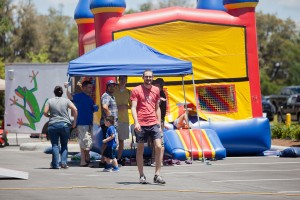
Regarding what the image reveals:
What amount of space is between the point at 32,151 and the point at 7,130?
268 centimetres

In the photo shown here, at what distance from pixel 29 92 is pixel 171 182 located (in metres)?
13.2

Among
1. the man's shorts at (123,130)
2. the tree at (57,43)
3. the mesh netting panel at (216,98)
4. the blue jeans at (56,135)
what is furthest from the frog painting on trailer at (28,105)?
the tree at (57,43)

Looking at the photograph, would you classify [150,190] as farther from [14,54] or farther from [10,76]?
[14,54]

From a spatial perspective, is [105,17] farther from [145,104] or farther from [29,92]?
[145,104]

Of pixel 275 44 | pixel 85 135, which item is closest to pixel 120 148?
pixel 85 135

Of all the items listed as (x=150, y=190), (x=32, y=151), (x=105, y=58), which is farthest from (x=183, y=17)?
(x=150, y=190)

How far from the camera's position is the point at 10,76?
27.3m

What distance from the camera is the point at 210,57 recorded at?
22.4m

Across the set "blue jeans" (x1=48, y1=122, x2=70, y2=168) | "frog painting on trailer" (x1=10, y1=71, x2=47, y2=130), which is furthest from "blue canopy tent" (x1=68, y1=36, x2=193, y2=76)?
"frog painting on trailer" (x1=10, y1=71, x2=47, y2=130)

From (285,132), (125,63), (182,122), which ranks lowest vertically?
(285,132)

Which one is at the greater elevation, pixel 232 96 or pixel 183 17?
pixel 183 17

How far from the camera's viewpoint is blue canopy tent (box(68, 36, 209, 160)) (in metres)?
18.6

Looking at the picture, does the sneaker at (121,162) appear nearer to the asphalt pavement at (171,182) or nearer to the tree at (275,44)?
the asphalt pavement at (171,182)

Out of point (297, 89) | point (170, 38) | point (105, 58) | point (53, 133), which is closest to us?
point (53, 133)
